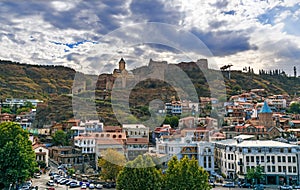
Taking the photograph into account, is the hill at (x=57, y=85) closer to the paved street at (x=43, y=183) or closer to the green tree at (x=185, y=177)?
the paved street at (x=43, y=183)

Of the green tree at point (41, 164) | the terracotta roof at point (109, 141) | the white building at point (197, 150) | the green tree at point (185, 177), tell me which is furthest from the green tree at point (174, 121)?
the green tree at point (185, 177)

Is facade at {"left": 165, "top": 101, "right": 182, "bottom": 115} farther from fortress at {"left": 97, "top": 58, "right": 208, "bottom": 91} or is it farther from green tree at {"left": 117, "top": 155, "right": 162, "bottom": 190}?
green tree at {"left": 117, "top": 155, "right": 162, "bottom": 190}

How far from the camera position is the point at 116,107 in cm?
1124

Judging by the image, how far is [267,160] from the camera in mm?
18547

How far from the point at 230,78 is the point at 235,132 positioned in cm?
4408

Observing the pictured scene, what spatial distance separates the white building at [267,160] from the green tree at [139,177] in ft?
26.6

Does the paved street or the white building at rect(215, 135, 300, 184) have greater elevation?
the white building at rect(215, 135, 300, 184)

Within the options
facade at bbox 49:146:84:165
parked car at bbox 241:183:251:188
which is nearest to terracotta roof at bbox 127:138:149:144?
facade at bbox 49:146:84:165

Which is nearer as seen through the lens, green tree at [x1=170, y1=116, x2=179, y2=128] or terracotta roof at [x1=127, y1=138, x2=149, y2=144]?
terracotta roof at [x1=127, y1=138, x2=149, y2=144]

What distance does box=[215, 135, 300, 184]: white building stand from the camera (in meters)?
18.2

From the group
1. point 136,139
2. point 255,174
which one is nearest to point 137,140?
point 136,139

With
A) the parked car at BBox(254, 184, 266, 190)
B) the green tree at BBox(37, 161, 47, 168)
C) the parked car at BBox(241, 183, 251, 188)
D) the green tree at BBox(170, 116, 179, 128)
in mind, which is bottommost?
the parked car at BBox(241, 183, 251, 188)

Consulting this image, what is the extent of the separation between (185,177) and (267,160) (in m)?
8.25

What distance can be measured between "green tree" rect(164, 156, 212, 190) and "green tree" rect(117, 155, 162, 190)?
1.48 feet
